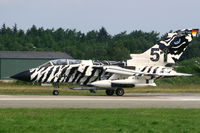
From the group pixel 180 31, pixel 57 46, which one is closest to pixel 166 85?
pixel 180 31

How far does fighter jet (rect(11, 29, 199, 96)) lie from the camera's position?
1258 inches

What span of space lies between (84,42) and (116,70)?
88.0m

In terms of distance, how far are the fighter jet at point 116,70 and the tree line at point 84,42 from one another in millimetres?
40511

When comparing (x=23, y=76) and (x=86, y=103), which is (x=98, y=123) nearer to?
(x=86, y=103)

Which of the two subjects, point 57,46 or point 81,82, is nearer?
point 81,82

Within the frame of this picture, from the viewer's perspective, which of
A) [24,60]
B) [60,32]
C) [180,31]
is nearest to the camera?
[180,31]

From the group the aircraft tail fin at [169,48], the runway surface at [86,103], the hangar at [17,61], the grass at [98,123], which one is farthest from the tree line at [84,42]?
the grass at [98,123]

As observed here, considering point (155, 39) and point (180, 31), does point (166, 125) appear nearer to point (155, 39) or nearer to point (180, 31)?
point (180, 31)

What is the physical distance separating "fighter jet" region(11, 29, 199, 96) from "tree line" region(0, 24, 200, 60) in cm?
4051

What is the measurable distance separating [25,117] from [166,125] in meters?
4.59

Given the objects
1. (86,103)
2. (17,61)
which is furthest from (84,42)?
(86,103)

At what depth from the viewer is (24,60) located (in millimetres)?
65750

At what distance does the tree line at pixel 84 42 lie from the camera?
89400 millimetres

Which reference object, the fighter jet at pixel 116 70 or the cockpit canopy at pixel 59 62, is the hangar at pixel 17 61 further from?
the cockpit canopy at pixel 59 62
